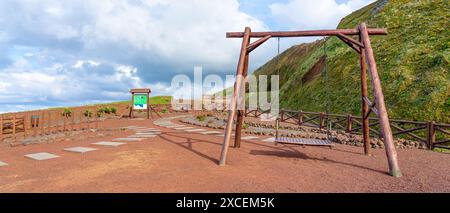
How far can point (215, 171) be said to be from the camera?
16.9 feet

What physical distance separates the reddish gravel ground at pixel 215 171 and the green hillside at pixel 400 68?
383 centimetres

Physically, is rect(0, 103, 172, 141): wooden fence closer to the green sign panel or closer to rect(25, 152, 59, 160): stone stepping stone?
the green sign panel

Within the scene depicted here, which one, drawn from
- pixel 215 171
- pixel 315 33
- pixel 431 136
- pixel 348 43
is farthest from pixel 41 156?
pixel 431 136

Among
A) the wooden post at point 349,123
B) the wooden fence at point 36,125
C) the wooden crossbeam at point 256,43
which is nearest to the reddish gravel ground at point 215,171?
the wooden crossbeam at point 256,43

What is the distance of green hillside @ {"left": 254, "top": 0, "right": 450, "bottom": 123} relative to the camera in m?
13.3

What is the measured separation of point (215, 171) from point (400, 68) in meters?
16.3

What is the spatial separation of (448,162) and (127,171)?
829 cm

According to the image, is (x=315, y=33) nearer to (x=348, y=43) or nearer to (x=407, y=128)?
(x=348, y=43)

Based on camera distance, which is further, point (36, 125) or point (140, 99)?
point (140, 99)

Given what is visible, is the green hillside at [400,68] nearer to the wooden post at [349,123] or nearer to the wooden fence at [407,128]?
the wooden fence at [407,128]
